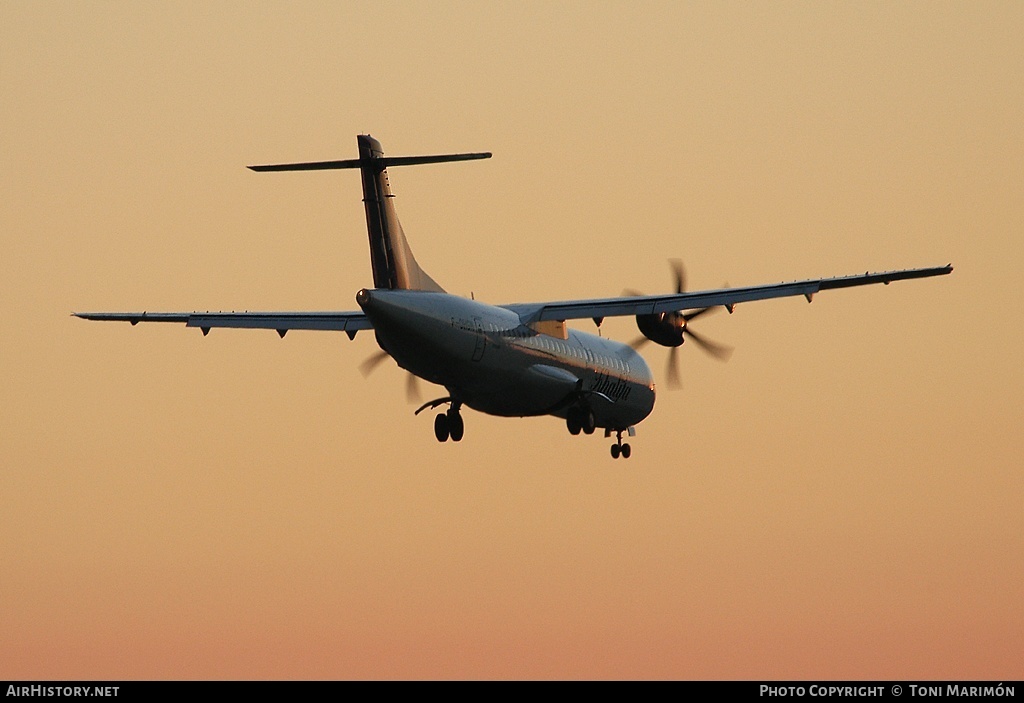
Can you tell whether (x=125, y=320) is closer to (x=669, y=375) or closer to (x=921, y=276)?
(x=669, y=375)

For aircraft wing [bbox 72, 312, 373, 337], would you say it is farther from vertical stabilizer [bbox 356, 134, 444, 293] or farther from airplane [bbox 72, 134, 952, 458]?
vertical stabilizer [bbox 356, 134, 444, 293]

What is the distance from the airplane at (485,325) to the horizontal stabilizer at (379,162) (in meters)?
0.02

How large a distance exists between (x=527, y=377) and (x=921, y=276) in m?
9.45

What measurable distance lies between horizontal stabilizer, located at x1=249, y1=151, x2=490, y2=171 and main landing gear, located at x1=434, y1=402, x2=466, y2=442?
6.46 metres

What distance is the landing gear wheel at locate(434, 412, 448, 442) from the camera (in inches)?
1854

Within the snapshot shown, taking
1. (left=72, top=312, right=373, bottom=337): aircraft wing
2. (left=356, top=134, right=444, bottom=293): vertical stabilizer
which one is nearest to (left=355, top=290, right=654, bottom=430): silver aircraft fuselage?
(left=356, top=134, right=444, bottom=293): vertical stabilizer

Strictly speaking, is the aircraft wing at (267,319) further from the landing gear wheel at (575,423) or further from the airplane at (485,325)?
the landing gear wheel at (575,423)

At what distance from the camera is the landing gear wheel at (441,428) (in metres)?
47.1

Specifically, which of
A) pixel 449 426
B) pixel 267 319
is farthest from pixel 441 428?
pixel 267 319
